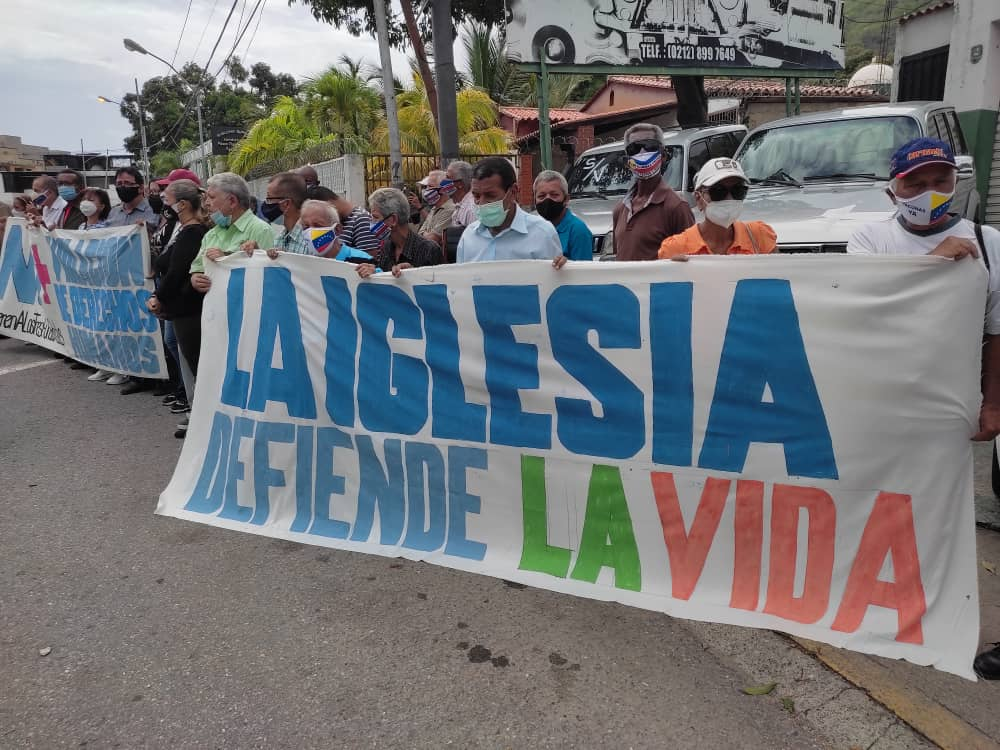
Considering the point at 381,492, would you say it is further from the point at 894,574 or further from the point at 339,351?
the point at 894,574

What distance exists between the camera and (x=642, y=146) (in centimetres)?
482

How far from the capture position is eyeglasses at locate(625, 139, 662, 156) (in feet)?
15.5

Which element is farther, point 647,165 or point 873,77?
point 873,77

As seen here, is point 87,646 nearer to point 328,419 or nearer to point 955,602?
point 328,419

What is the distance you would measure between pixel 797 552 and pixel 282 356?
2.68m

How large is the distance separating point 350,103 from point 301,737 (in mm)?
20096

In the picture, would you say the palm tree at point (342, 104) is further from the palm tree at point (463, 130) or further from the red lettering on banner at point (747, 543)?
the red lettering on banner at point (747, 543)

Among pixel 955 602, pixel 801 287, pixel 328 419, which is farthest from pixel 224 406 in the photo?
pixel 955 602

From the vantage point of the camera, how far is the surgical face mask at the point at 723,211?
3.37 m

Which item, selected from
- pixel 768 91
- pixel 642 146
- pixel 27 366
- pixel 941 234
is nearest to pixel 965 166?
pixel 642 146

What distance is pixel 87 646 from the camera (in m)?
3.01

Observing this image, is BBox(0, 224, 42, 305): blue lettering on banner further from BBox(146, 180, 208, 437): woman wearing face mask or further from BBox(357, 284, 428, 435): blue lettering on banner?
BBox(357, 284, 428, 435): blue lettering on banner

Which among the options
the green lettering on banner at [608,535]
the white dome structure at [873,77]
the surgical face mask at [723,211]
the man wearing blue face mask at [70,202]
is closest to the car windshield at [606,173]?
the surgical face mask at [723,211]

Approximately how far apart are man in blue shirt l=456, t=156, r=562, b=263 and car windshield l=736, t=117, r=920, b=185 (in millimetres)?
3211
